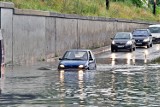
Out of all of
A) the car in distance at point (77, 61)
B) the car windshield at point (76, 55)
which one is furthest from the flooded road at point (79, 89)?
the car windshield at point (76, 55)

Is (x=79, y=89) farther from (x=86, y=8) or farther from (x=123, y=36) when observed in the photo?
(x=86, y=8)

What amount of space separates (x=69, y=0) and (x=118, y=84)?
1240 inches

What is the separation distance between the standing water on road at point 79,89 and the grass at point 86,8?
11.8 metres

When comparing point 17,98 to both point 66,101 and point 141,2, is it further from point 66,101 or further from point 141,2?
point 141,2

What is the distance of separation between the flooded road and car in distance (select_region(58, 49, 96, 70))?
0.52 m

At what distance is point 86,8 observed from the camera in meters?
59.6

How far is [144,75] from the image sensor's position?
3083cm

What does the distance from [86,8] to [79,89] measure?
122 feet

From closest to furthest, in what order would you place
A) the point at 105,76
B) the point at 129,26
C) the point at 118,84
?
the point at 118,84, the point at 105,76, the point at 129,26

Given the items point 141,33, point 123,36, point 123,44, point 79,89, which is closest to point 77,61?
point 79,89

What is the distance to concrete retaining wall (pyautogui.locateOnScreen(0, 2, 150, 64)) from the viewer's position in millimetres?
36625

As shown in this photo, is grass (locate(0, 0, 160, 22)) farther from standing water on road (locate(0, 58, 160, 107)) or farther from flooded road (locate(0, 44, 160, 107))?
standing water on road (locate(0, 58, 160, 107))

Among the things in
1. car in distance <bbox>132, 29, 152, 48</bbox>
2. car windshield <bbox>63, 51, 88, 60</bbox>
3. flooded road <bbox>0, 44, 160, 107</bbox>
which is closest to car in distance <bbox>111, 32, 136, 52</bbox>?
car in distance <bbox>132, 29, 152, 48</bbox>

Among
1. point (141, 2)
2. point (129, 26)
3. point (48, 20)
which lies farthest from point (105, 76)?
point (141, 2)
